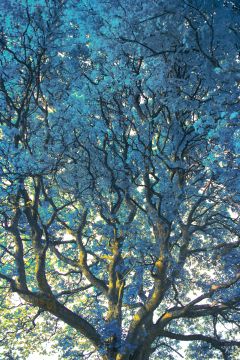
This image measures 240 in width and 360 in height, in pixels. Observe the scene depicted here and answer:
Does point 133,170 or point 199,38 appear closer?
point 199,38

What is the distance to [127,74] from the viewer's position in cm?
986

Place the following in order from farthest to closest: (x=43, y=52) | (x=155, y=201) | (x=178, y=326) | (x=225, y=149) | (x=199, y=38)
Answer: (x=178, y=326) → (x=155, y=201) → (x=43, y=52) → (x=199, y=38) → (x=225, y=149)

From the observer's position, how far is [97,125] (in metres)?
10.9

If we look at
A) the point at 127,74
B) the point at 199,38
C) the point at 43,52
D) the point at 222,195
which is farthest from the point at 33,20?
the point at 222,195

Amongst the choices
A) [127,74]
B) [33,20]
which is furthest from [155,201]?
[33,20]

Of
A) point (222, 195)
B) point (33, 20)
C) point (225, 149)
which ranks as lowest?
point (225, 149)

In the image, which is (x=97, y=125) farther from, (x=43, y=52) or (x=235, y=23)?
(x=235, y=23)

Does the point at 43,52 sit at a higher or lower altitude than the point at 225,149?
higher

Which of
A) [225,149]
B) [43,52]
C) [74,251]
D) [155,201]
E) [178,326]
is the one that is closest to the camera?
[225,149]

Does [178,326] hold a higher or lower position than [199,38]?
lower

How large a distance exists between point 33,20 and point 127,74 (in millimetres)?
3092

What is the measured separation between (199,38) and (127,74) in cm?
249

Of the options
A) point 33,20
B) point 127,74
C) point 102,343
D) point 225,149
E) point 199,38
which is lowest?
point 102,343

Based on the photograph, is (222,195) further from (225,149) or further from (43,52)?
(43,52)
